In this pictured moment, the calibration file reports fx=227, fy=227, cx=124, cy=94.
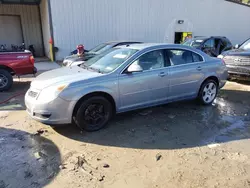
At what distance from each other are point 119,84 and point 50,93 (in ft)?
3.99

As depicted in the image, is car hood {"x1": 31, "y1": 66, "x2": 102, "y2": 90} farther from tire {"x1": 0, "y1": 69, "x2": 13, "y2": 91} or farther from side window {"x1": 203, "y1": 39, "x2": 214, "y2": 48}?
side window {"x1": 203, "y1": 39, "x2": 214, "y2": 48}

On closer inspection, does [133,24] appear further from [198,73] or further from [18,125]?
[18,125]

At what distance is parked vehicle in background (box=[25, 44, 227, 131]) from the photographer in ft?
12.5

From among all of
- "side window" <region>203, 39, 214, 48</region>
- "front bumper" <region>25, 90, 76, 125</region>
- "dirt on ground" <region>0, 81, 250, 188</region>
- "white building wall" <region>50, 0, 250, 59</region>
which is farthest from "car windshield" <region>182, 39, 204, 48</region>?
"front bumper" <region>25, 90, 76, 125</region>

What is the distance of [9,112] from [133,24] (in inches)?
443

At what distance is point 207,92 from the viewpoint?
5586 mm

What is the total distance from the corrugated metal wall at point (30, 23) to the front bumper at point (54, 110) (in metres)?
13.6

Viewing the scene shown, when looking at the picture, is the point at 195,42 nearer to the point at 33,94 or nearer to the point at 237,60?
the point at 237,60

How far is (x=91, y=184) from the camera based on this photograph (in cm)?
279

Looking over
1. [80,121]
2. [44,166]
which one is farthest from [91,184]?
[80,121]

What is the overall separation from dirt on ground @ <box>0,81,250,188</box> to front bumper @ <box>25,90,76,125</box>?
→ 0.34 meters

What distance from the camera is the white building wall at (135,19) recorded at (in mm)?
12828

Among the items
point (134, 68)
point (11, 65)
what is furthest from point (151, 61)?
point (11, 65)

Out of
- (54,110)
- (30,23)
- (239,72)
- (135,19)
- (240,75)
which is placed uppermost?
(135,19)
